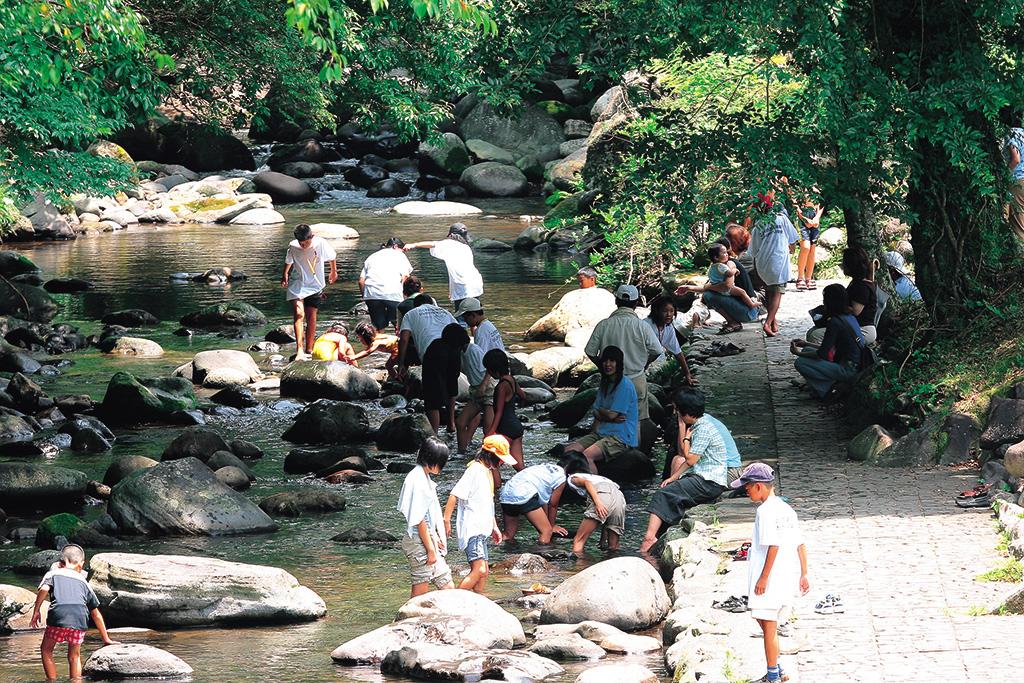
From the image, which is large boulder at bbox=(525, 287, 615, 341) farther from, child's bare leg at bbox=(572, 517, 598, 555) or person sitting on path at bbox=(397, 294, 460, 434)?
child's bare leg at bbox=(572, 517, 598, 555)

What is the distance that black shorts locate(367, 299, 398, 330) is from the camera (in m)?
17.9

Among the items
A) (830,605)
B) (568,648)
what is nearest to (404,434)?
(568,648)

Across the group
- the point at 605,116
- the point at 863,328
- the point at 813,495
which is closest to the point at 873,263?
the point at 863,328

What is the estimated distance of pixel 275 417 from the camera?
16.3 metres

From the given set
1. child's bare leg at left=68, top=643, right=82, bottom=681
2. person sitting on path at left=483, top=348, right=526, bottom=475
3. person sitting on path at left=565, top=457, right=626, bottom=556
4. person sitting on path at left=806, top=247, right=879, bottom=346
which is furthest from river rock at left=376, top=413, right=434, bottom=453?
child's bare leg at left=68, top=643, right=82, bottom=681

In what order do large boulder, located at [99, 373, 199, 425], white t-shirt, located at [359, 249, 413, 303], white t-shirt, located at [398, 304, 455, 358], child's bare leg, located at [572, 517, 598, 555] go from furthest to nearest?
white t-shirt, located at [359, 249, 413, 303] → large boulder, located at [99, 373, 199, 425] → white t-shirt, located at [398, 304, 455, 358] → child's bare leg, located at [572, 517, 598, 555]

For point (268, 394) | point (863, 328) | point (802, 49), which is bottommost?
point (268, 394)

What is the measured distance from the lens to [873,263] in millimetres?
15555

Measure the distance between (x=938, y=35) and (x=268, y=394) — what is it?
8891 mm

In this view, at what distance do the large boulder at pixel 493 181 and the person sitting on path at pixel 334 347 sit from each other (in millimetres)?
18743

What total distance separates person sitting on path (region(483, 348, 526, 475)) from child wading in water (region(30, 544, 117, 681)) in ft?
16.2

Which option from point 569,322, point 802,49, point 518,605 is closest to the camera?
point 518,605

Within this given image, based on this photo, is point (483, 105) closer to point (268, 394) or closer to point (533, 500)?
point (268, 394)

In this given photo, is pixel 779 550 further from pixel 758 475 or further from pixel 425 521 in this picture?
pixel 425 521
